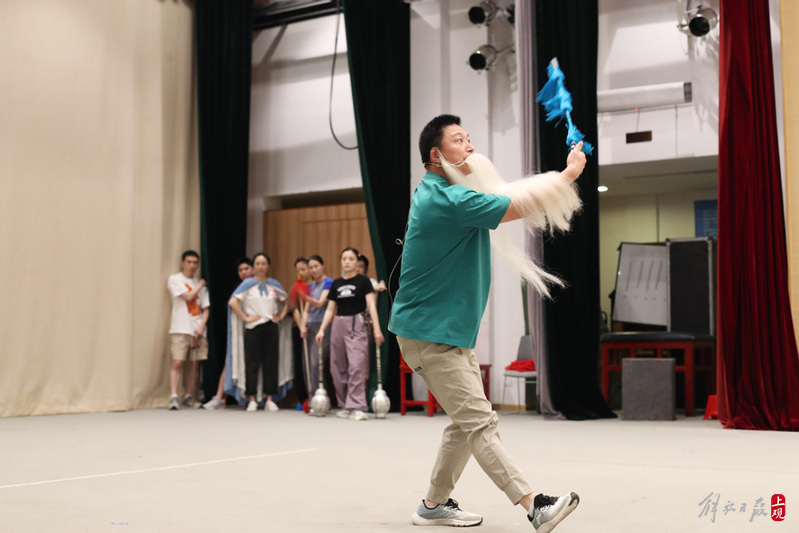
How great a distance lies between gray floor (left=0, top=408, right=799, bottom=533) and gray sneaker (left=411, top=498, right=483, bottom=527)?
0.16 ft

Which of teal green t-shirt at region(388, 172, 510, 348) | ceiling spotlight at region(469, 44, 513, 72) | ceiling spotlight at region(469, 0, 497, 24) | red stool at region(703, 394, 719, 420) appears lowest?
red stool at region(703, 394, 719, 420)

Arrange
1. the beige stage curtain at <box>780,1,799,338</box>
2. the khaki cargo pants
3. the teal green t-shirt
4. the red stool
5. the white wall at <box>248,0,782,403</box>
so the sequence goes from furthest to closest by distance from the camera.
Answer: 1. the white wall at <box>248,0,782,403</box>
2. the red stool
3. the beige stage curtain at <box>780,1,799,338</box>
4. the teal green t-shirt
5. the khaki cargo pants

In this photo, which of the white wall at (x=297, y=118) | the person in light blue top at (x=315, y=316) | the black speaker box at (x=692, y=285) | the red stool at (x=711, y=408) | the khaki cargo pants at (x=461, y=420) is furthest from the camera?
the white wall at (x=297, y=118)

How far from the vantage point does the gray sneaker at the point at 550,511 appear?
7.97ft

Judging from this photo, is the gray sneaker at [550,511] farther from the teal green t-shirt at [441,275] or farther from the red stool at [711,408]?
the red stool at [711,408]

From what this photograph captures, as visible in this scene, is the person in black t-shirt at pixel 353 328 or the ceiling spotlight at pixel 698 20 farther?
the person in black t-shirt at pixel 353 328

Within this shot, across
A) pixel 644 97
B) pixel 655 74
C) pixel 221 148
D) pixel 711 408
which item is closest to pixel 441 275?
pixel 711 408

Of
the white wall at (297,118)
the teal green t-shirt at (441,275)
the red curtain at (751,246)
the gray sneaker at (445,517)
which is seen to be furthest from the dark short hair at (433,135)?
the white wall at (297,118)

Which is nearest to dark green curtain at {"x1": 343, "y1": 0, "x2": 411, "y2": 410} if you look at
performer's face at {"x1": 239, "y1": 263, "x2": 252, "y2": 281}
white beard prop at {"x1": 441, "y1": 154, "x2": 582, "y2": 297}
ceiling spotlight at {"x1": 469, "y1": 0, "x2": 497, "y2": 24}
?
ceiling spotlight at {"x1": 469, "y1": 0, "x2": 497, "y2": 24}

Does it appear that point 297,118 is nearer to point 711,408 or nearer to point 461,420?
point 711,408

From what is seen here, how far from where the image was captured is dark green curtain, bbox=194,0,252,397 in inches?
357

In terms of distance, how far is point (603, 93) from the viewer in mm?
7746

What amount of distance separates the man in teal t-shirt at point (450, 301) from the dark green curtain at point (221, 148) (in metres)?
6.46

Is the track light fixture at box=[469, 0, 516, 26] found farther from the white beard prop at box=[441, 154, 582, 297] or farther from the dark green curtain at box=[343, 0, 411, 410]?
the white beard prop at box=[441, 154, 582, 297]
